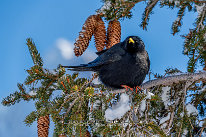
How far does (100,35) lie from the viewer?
231 centimetres

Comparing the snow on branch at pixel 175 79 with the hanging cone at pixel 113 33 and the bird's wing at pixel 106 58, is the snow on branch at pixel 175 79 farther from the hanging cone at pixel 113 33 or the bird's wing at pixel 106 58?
the hanging cone at pixel 113 33

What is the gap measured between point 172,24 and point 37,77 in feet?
5.28

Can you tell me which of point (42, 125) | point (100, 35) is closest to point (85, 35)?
point (100, 35)

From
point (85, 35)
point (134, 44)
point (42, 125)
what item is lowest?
point (42, 125)

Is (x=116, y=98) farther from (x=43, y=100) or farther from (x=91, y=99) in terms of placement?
(x=43, y=100)

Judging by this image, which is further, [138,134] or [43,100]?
[43,100]

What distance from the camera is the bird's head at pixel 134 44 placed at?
2180 mm

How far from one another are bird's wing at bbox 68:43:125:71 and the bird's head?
69 mm

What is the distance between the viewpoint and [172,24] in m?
2.58

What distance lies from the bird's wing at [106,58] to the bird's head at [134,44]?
0.07 metres

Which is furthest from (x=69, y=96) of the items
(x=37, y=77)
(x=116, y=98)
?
(x=116, y=98)

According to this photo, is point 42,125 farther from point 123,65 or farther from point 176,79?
point 176,79

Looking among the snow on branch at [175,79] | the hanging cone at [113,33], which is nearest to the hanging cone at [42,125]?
the snow on branch at [175,79]

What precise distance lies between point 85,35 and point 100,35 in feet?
0.50
